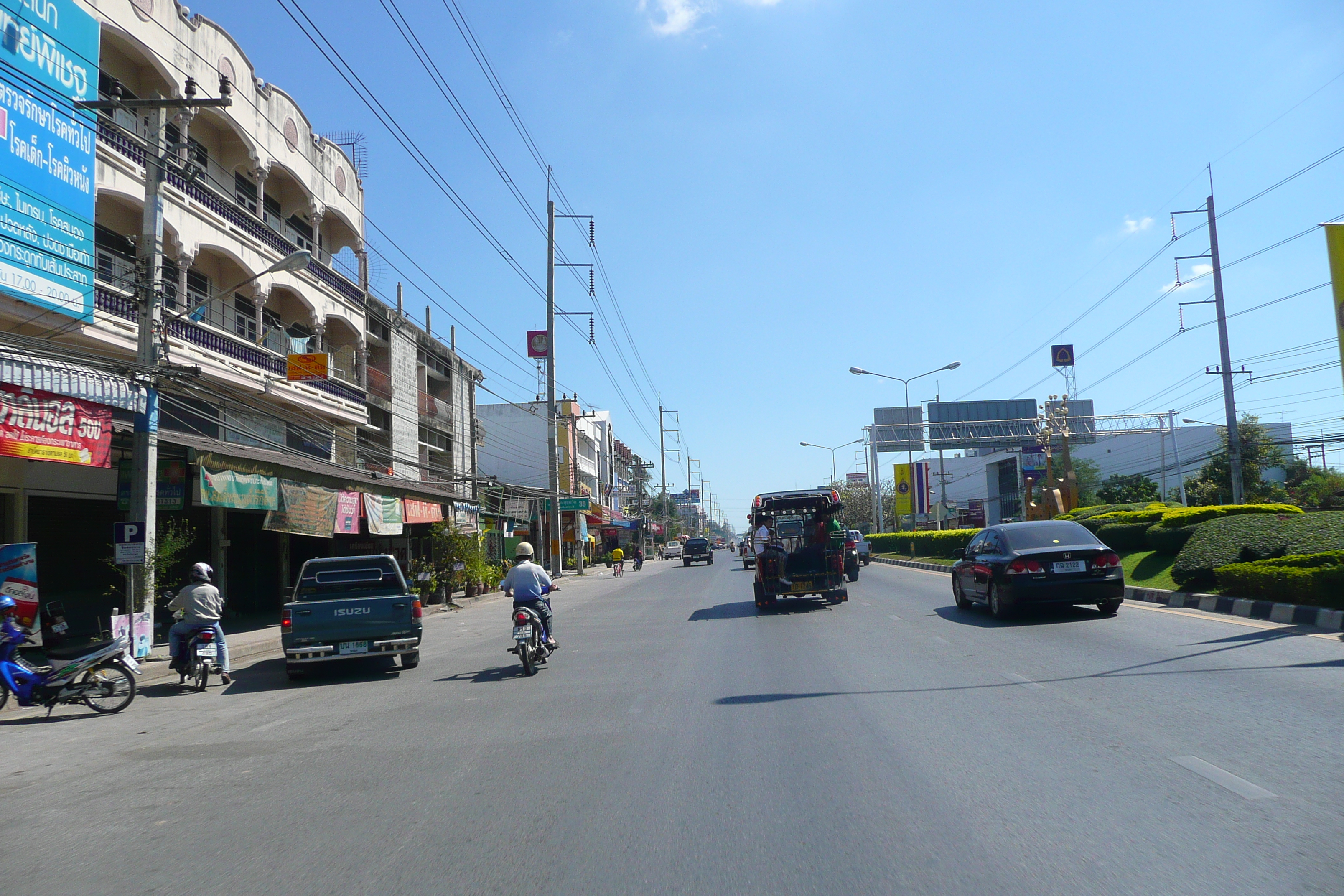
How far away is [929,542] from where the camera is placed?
145ft

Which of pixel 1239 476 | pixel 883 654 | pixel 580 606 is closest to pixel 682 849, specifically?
pixel 883 654

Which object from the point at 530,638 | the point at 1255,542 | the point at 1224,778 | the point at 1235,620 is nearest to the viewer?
the point at 1224,778

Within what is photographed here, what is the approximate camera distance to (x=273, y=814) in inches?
226

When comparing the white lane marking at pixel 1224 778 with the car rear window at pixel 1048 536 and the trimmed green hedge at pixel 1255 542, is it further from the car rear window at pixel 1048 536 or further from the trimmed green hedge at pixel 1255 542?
the trimmed green hedge at pixel 1255 542

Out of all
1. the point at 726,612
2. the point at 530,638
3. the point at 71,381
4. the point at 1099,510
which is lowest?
the point at 726,612

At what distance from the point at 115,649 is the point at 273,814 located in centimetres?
643

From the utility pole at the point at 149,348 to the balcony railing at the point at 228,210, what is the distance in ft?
2.76

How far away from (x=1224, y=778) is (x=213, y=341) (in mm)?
23020

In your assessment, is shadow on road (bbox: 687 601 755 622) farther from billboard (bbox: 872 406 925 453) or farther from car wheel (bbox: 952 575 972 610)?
billboard (bbox: 872 406 925 453)

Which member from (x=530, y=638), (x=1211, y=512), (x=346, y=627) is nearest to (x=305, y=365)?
(x=346, y=627)

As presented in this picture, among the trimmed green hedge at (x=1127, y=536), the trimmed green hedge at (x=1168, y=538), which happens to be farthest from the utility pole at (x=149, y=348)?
the trimmed green hedge at (x=1127, y=536)

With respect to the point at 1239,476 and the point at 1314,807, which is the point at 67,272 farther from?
the point at 1239,476

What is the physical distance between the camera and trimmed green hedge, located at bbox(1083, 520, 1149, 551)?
836 inches

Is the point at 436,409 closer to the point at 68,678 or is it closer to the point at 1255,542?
the point at 68,678
